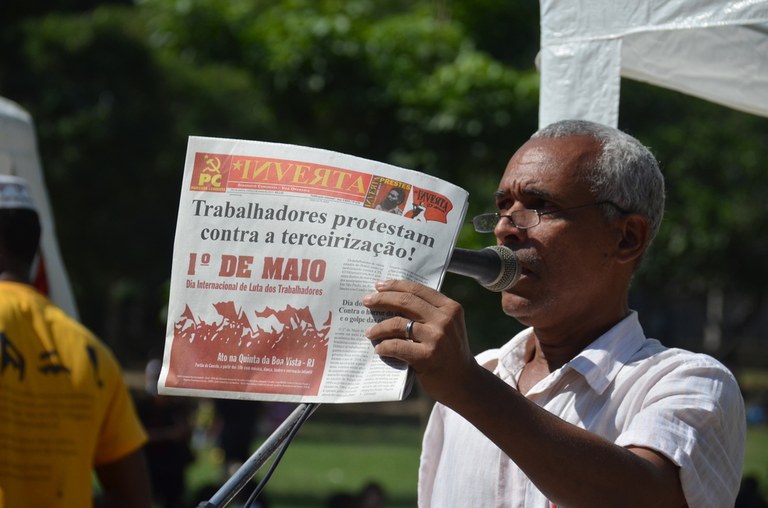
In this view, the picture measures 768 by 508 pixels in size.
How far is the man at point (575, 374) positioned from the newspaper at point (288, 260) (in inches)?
3.6

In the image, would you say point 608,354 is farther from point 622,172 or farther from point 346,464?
point 346,464

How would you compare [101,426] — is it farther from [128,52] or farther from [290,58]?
[128,52]

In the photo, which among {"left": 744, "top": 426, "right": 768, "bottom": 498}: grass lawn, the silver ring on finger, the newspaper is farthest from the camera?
{"left": 744, "top": 426, "right": 768, "bottom": 498}: grass lawn

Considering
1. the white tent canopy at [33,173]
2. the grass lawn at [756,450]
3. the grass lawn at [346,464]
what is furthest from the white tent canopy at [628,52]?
the grass lawn at [756,450]

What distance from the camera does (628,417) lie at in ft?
6.61

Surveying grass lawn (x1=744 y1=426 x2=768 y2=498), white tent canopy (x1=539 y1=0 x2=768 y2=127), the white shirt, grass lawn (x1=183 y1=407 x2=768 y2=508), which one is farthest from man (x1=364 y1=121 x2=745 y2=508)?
grass lawn (x1=744 y1=426 x2=768 y2=498)

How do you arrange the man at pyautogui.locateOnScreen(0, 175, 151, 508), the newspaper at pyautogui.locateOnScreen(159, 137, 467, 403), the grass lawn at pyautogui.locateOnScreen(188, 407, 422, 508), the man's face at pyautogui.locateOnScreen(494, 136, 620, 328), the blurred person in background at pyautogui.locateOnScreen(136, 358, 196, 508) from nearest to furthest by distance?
the newspaper at pyautogui.locateOnScreen(159, 137, 467, 403), the man's face at pyautogui.locateOnScreen(494, 136, 620, 328), the man at pyautogui.locateOnScreen(0, 175, 151, 508), the blurred person in background at pyautogui.locateOnScreen(136, 358, 196, 508), the grass lawn at pyautogui.locateOnScreen(188, 407, 422, 508)

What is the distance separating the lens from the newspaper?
1796mm

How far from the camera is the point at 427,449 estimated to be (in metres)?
2.36

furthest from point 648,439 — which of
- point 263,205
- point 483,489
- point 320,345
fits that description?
point 263,205

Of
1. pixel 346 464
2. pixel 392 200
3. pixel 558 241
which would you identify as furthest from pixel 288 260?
pixel 346 464

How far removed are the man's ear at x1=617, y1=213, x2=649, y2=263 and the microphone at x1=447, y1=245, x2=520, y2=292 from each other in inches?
11.4

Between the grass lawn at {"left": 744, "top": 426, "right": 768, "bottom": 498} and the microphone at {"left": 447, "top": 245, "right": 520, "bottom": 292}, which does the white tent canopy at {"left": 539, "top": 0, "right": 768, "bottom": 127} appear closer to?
the microphone at {"left": 447, "top": 245, "right": 520, "bottom": 292}

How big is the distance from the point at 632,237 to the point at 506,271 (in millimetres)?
371
